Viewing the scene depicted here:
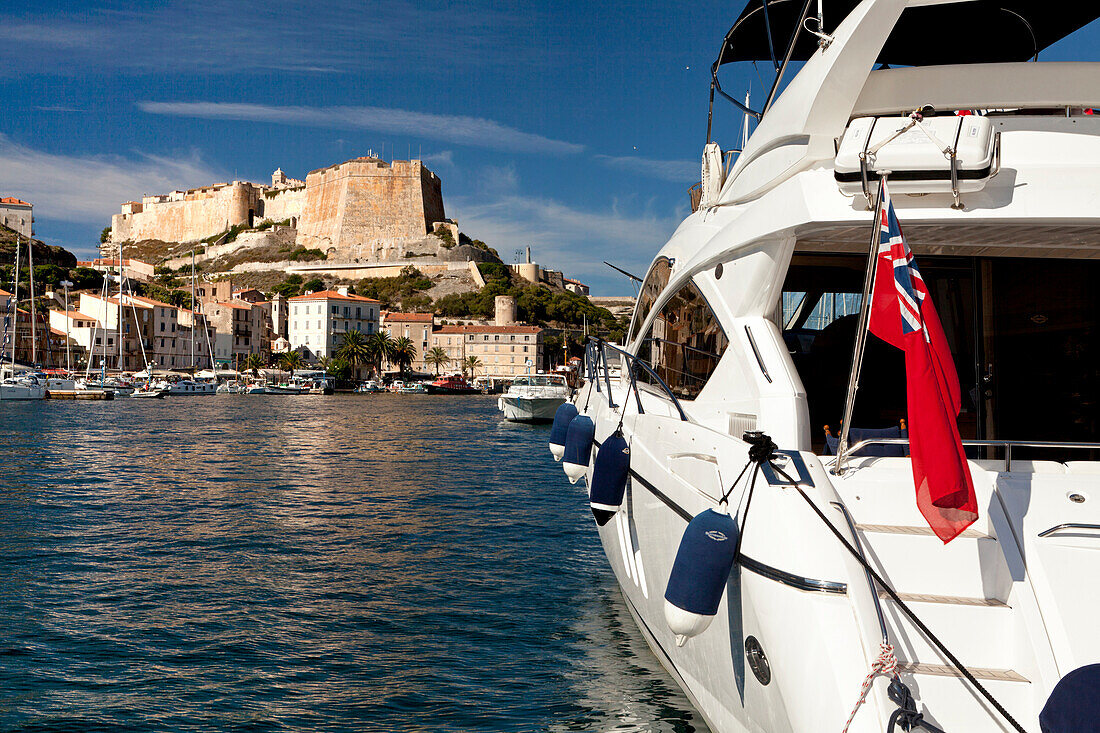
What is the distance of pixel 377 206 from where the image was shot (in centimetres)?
10856

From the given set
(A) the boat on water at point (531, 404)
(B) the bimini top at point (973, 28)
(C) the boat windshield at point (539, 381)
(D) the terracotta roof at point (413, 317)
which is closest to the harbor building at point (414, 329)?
(D) the terracotta roof at point (413, 317)

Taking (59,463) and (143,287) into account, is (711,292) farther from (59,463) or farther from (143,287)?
(143,287)

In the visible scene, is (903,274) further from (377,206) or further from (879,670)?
(377,206)

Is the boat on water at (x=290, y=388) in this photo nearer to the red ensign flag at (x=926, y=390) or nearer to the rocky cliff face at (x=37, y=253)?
the rocky cliff face at (x=37, y=253)

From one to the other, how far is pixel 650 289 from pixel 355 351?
77866 mm

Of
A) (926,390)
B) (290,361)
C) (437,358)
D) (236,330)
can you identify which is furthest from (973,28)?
(236,330)

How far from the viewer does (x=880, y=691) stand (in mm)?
3059

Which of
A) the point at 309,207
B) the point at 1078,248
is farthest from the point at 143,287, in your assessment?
the point at 1078,248

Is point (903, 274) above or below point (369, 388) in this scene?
above

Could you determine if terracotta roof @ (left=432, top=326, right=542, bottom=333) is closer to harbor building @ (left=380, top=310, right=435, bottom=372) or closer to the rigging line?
harbor building @ (left=380, top=310, right=435, bottom=372)

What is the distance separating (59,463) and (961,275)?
21.1 m

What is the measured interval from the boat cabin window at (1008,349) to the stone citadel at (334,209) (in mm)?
104284

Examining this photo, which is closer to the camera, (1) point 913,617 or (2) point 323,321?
(1) point 913,617

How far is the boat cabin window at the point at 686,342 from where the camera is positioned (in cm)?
527
